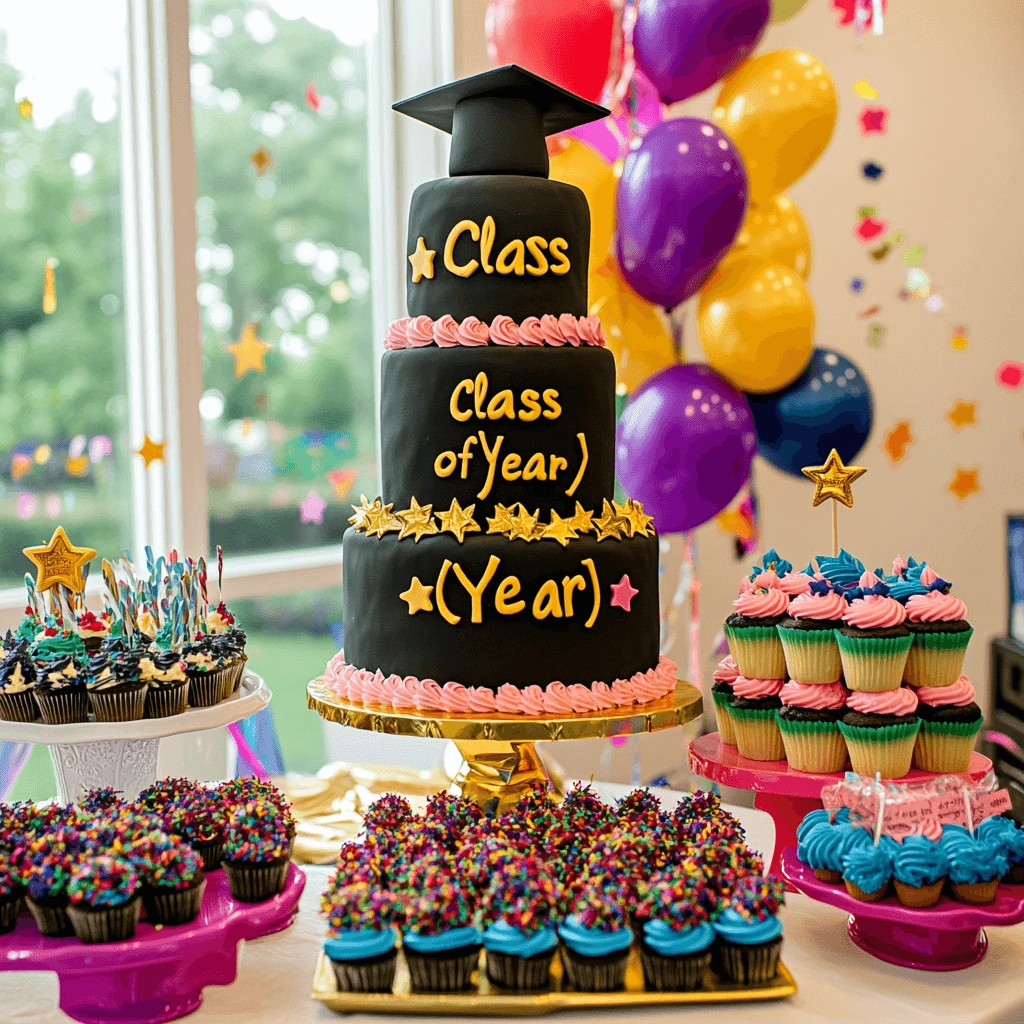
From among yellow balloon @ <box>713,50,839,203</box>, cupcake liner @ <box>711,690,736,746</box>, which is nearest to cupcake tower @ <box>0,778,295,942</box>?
cupcake liner @ <box>711,690,736,746</box>

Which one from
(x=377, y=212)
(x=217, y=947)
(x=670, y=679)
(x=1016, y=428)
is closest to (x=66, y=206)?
(x=377, y=212)

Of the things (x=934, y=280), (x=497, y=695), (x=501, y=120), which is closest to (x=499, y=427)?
(x=497, y=695)

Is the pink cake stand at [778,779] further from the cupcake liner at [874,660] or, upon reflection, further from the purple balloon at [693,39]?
the purple balloon at [693,39]

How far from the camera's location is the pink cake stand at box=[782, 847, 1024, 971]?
150 cm

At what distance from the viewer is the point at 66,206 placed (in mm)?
3111

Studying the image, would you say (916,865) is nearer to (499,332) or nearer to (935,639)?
(935,639)

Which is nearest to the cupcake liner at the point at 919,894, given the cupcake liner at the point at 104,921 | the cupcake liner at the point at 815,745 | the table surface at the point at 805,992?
the table surface at the point at 805,992

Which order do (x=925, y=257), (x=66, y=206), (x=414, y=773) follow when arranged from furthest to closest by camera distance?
(x=925, y=257)
(x=66, y=206)
(x=414, y=773)

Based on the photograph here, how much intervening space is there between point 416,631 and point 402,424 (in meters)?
0.36

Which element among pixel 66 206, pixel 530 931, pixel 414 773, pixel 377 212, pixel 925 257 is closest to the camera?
pixel 530 931

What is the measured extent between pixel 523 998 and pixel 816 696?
28.8 inches

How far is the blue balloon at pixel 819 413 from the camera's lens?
9.54ft

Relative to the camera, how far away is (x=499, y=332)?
2027 mm

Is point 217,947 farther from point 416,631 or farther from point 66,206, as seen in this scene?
point 66,206
